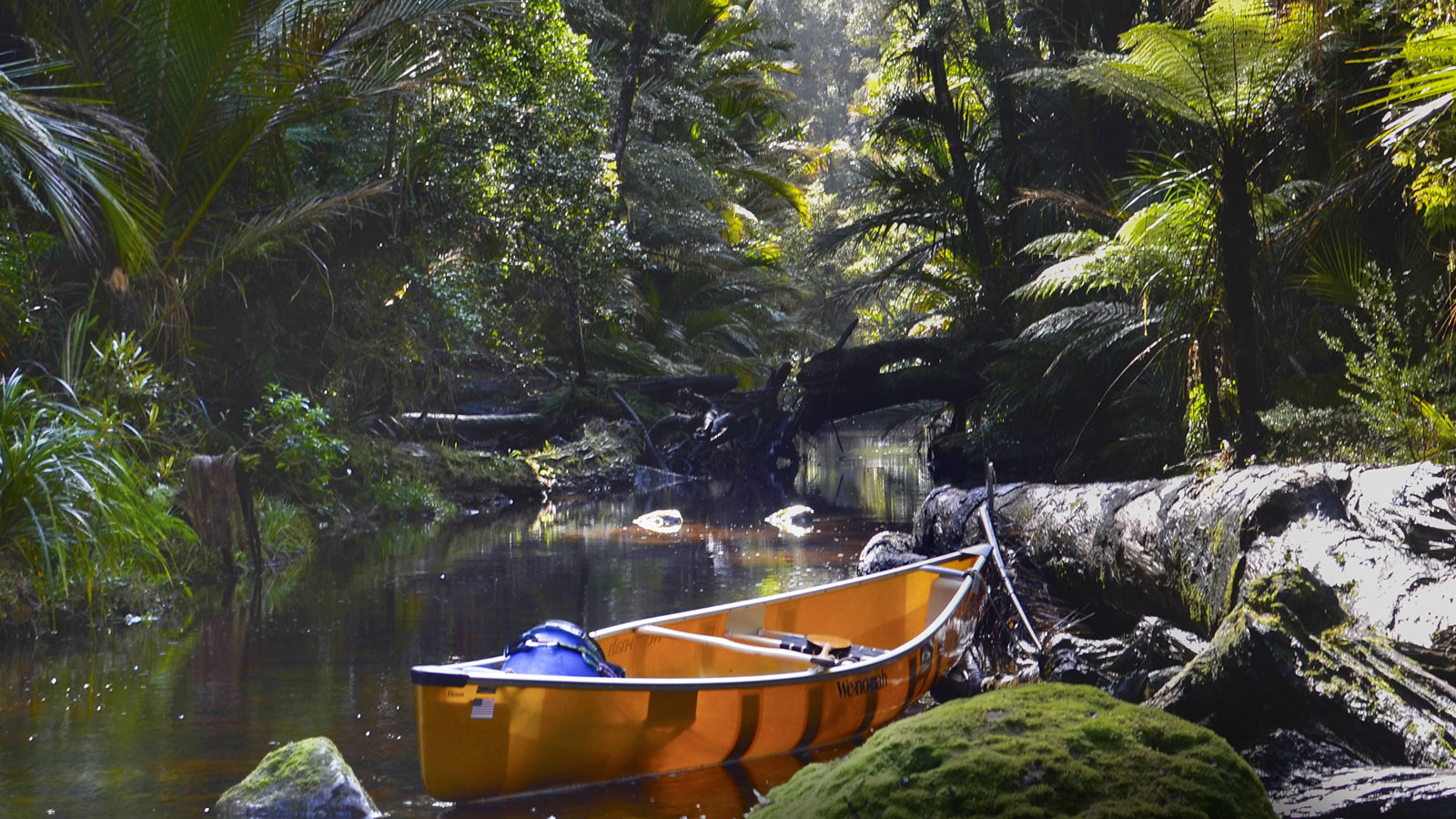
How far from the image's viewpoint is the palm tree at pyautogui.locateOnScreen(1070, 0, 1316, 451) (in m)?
7.23

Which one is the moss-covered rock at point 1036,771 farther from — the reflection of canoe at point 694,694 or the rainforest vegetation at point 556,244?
the rainforest vegetation at point 556,244

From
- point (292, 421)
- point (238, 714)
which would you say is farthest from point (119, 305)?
point (238, 714)

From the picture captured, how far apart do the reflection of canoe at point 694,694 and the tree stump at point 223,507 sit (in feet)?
16.2

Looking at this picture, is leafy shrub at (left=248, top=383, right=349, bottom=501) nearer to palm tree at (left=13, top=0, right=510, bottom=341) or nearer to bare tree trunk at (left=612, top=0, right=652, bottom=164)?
palm tree at (left=13, top=0, right=510, bottom=341)

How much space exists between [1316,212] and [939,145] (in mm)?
11796

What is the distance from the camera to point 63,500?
642 centimetres

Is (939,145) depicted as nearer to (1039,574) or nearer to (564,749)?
(1039,574)

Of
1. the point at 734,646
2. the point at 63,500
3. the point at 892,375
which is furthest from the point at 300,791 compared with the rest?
the point at 892,375

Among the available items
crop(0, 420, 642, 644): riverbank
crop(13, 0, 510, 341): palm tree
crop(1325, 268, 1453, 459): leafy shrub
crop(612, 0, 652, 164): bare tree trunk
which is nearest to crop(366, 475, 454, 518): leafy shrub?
crop(0, 420, 642, 644): riverbank

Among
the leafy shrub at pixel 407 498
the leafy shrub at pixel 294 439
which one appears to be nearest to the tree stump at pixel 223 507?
the leafy shrub at pixel 294 439

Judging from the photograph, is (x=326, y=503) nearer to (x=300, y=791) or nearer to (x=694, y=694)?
(x=300, y=791)

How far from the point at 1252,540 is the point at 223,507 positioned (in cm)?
772

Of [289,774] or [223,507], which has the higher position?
[223,507]

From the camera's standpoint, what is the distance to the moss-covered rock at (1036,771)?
2639mm
